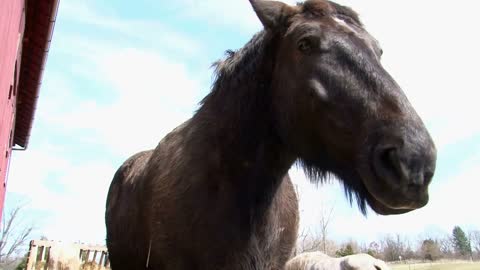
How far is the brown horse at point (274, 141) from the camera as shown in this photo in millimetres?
2715

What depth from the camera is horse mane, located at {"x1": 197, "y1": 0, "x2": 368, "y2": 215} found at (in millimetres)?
3451

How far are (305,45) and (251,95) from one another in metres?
0.61

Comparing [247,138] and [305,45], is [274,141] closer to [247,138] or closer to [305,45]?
[247,138]

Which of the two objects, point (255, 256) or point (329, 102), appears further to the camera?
point (255, 256)

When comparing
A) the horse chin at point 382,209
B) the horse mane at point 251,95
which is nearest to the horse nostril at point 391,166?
the horse chin at point 382,209

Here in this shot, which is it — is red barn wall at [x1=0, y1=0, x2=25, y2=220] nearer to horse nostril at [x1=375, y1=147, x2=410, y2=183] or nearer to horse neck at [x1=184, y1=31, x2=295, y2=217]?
horse neck at [x1=184, y1=31, x2=295, y2=217]

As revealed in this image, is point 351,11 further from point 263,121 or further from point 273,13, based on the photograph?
point 263,121

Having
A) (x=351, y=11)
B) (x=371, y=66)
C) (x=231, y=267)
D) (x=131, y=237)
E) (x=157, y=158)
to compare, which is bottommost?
(x=231, y=267)

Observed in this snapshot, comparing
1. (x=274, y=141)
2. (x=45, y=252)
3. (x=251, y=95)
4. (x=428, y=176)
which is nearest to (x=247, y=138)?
(x=274, y=141)

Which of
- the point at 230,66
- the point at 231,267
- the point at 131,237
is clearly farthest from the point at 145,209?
the point at 230,66

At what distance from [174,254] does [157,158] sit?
1.21 metres

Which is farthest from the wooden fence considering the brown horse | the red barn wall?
the brown horse

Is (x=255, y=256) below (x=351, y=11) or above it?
below

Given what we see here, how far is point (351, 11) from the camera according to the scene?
3.44m
